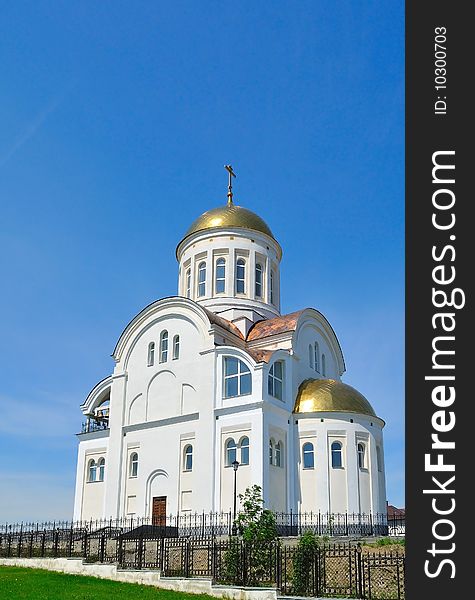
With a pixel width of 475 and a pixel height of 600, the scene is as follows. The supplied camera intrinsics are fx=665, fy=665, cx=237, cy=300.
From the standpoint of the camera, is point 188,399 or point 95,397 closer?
point 188,399

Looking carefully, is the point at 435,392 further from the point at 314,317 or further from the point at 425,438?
the point at 314,317

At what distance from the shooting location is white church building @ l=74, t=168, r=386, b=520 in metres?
27.8

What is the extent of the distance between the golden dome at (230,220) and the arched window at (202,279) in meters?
2.02

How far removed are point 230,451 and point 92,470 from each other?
29.7 ft

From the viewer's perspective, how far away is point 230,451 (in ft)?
92.0

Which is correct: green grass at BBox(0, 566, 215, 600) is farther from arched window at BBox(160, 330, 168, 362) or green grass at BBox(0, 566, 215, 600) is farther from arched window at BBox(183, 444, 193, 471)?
arched window at BBox(160, 330, 168, 362)

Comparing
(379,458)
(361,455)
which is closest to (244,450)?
(361,455)

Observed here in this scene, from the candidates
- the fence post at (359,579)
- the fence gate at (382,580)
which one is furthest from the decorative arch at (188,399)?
the fence post at (359,579)

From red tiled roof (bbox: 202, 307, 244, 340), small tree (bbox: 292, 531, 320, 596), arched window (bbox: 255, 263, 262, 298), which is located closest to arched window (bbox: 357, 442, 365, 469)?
red tiled roof (bbox: 202, 307, 244, 340)

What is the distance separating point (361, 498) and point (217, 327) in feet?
31.9

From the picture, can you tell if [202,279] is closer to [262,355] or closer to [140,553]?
[262,355]

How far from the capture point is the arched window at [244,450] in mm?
27453

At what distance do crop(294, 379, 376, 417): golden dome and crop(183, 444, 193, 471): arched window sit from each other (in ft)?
16.3

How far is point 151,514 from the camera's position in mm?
29484
